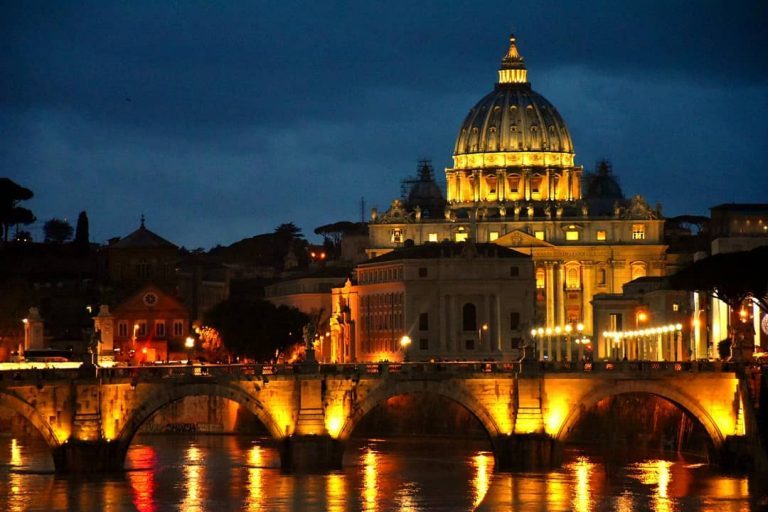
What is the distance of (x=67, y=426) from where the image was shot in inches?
3509

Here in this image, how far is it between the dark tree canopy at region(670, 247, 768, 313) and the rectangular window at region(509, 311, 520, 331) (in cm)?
6002

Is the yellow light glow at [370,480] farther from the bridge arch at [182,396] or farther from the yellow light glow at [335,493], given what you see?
the bridge arch at [182,396]

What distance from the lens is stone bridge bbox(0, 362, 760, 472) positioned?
8900 cm

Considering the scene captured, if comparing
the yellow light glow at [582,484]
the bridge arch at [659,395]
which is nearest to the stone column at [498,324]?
the yellow light glow at [582,484]

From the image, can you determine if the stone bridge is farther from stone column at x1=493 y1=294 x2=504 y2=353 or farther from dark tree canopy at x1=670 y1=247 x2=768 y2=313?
stone column at x1=493 y1=294 x2=504 y2=353

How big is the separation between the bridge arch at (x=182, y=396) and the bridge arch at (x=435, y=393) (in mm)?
2703

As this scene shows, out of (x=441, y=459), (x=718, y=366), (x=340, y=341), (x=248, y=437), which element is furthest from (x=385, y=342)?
(x=718, y=366)

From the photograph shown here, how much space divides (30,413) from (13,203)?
6601 centimetres

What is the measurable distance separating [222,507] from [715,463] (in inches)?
750

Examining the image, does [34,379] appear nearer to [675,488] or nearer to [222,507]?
[222,507]

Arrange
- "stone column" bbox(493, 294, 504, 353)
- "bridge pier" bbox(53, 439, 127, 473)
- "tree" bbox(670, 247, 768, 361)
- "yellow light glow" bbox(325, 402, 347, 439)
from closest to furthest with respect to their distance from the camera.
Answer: "bridge pier" bbox(53, 439, 127, 473) → "yellow light glow" bbox(325, 402, 347, 439) → "tree" bbox(670, 247, 768, 361) → "stone column" bbox(493, 294, 504, 353)

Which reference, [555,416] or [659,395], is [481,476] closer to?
[555,416]

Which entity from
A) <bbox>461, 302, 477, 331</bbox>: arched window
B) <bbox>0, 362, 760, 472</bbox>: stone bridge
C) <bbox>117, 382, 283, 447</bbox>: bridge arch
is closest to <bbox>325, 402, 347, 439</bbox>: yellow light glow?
<bbox>0, 362, 760, 472</bbox>: stone bridge

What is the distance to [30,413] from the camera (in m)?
88.6
